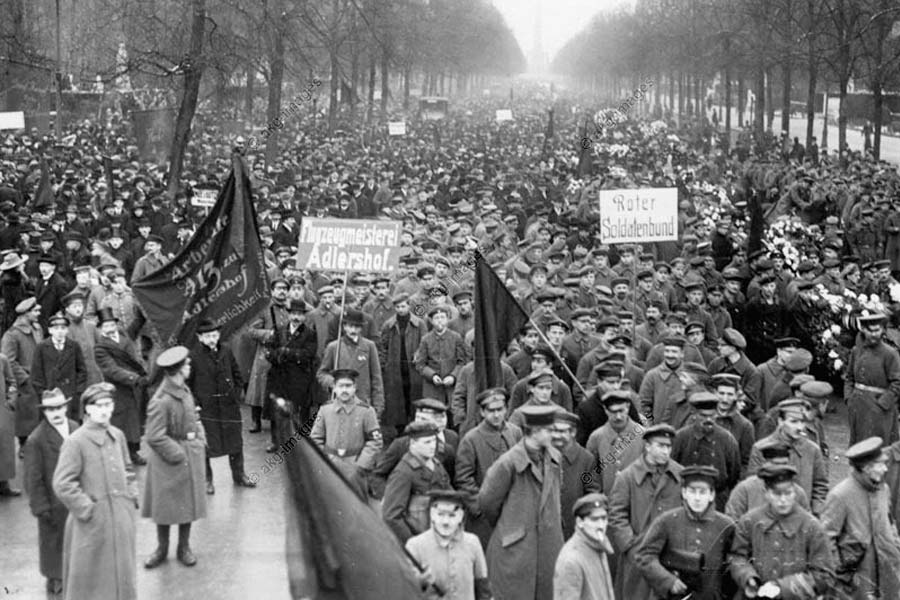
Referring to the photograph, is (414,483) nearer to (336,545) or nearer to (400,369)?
(336,545)

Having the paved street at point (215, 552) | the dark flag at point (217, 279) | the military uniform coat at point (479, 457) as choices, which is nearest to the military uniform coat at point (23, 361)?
the paved street at point (215, 552)

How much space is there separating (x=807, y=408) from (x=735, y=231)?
460 inches

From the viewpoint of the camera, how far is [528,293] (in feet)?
45.0

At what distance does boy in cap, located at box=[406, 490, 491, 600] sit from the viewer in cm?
632

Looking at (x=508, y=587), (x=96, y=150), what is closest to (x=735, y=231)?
(x=508, y=587)

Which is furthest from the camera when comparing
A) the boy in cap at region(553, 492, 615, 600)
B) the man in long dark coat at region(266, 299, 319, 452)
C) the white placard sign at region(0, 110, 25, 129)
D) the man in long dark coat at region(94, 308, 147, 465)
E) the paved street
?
the white placard sign at region(0, 110, 25, 129)

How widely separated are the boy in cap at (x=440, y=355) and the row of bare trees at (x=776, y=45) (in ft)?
51.5

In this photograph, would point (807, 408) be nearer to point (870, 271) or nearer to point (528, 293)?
point (528, 293)

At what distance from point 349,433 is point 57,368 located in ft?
10.2

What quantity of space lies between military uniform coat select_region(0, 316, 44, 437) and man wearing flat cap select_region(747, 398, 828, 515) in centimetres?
619

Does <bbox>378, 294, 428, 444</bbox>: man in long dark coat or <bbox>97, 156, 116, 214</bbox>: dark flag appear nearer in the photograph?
<bbox>378, 294, 428, 444</bbox>: man in long dark coat

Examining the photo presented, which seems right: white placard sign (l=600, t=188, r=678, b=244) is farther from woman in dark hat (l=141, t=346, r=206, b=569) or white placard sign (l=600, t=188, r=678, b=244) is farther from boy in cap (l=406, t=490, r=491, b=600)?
boy in cap (l=406, t=490, r=491, b=600)

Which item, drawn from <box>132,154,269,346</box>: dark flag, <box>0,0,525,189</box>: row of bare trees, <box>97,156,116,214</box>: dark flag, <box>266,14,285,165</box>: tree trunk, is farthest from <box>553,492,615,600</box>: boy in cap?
<box>266,14,285,165</box>: tree trunk

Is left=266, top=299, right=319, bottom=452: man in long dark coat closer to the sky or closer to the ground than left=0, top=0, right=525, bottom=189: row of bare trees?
closer to the ground
